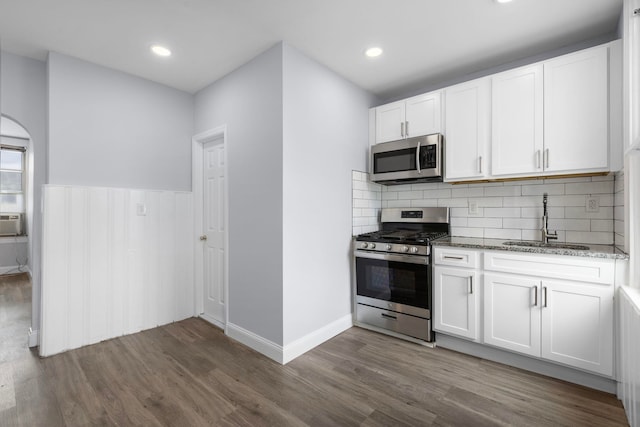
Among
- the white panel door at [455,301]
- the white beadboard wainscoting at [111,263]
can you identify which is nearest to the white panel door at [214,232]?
the white beadboard wainscoting at [111,263]

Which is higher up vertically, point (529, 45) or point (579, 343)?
point (529, 45)

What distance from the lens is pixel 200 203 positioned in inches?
138

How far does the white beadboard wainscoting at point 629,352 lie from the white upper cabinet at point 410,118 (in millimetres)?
1880

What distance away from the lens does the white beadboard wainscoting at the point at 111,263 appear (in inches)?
102

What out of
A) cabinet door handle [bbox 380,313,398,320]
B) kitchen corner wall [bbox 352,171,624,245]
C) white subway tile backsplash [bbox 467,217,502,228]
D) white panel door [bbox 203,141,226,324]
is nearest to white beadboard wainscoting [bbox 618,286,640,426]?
kitchen corner wall [bbox 352,171,624,245]

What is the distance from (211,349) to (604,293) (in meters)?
3.02

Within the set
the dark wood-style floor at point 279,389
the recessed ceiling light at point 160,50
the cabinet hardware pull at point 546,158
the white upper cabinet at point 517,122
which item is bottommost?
the dark wood-style floor at point 279,389

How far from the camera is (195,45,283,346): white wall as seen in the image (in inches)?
97.8

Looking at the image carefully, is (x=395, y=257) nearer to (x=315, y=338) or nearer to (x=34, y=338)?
(x=315, y=338)

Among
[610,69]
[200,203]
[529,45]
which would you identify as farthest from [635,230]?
[200,203]

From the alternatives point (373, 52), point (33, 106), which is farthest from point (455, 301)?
point (33, 106)

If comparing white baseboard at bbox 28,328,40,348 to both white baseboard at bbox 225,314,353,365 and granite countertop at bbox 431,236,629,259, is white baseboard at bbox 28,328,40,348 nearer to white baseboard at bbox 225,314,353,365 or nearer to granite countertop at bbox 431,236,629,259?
white baseboard at bbox 225,314,353,365

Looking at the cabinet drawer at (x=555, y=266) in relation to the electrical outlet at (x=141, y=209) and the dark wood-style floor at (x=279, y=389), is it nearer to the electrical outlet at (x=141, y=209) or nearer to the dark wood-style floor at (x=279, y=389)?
the dark wood-style floor at (x=279, y=389)

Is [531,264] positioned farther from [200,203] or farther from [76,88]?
[76,88]
